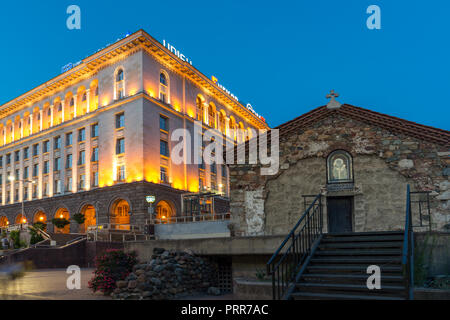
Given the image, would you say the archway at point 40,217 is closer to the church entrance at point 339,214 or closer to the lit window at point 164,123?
the lit window at point 164,123

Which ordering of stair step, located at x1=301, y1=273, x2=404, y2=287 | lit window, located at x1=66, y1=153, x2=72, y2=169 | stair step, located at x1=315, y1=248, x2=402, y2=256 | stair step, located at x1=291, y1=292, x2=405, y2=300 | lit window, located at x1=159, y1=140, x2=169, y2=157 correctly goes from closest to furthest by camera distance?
stair step, located at x1=291, y1=292, x2=405, y2=300 < stair step, located at x1=301, y1=273, x2=404, y2=287 < stair step, located at x1=315, y1=248, x2=402, y2=256 < lit window, located at x1=159, y1=140, x2=169, y2=157 < lit window, located at x1=66, y1=153, x2=72, y2=169

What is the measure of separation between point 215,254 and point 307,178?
15.0 feet

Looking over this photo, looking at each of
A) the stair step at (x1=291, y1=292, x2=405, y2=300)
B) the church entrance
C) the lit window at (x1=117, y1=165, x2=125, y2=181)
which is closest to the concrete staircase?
the stair step at (x1=291, y1=292, x2=405, y2=300)

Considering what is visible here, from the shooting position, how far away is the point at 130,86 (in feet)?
140

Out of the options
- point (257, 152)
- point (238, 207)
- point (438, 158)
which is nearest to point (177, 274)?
point (238, 207)

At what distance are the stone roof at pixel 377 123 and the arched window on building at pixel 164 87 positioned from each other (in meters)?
30.6

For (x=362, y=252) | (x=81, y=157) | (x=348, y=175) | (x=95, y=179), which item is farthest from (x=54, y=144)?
(x=362, y=252)

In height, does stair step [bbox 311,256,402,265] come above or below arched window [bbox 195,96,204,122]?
below

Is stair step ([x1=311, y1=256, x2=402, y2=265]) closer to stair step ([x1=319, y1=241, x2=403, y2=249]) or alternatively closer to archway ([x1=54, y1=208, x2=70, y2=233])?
stair step ([x1=319, y1=241, x2=403, y2=249])

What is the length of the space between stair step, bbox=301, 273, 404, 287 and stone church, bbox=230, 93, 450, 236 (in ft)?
16.9

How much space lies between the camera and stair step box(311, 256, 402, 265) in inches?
385

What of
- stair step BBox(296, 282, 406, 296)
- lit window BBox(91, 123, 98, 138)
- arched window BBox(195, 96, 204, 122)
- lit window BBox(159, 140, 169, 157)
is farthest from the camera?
arched window BBox(195, 96, 204, 122)

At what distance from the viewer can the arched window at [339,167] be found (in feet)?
50.2

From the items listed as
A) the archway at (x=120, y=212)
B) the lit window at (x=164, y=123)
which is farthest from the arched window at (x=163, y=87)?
the archway at (x=120, y=212)
